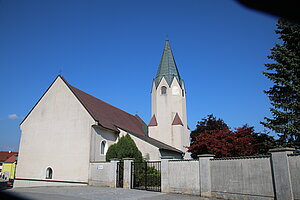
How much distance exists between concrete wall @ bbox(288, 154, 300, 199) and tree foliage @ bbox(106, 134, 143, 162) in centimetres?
1339

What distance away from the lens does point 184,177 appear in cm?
1450

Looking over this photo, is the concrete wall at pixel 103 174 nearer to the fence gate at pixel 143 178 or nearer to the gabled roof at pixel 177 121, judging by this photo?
the fence gate at pixel 143 178

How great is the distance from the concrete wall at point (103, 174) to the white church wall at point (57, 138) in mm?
830

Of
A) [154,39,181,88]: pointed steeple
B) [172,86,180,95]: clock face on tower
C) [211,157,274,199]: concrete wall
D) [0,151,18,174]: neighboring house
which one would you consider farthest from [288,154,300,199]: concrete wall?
[0,151,18,174]: neighboring house

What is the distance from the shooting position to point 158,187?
54.1 ft

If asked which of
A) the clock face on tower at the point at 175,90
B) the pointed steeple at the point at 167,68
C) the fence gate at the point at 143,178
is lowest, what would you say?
the fence gate at the point at 143,178

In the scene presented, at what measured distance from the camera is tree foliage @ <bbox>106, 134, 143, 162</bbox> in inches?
826

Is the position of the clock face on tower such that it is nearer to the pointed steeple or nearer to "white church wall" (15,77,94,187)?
the pointed steeple

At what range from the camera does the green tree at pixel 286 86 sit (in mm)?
15641

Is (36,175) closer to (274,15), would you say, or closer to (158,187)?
(158,187)

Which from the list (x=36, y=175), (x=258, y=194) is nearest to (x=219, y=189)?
(x=258, y=194)

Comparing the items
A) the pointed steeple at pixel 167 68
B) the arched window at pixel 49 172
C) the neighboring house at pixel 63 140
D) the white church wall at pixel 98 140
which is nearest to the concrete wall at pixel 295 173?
the neighboring house at pixel 63 140

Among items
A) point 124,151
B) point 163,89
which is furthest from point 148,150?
point 163,89

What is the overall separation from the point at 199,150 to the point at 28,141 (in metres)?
16.9
